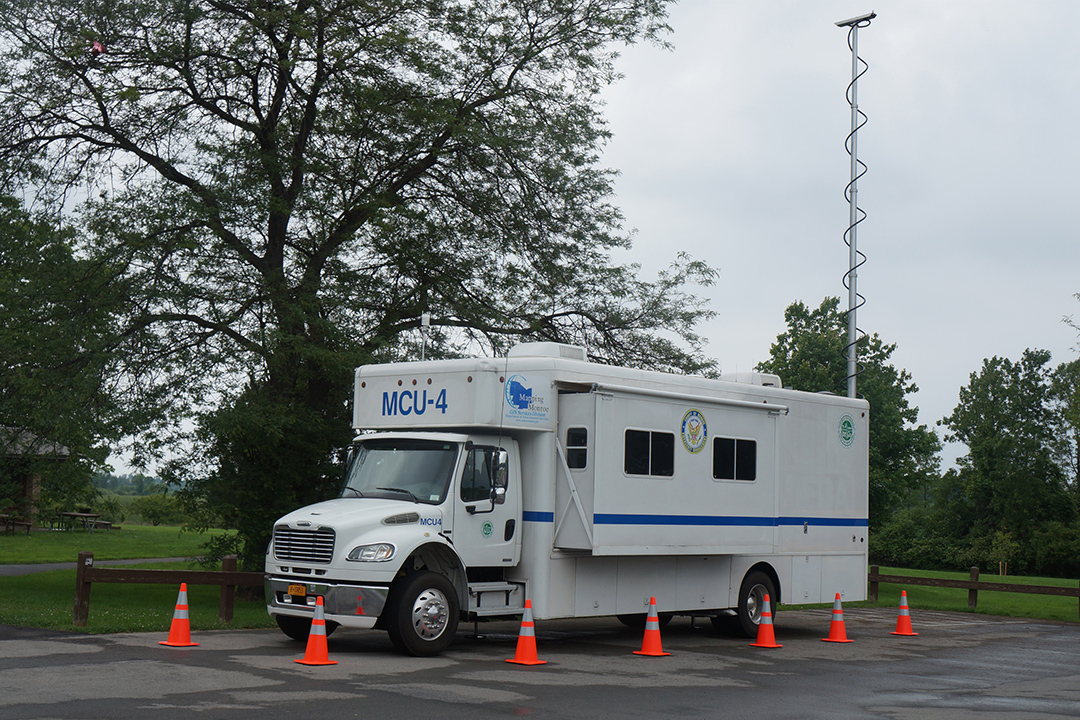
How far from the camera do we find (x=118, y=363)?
19.5m

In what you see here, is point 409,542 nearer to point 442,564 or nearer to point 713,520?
point 442,564

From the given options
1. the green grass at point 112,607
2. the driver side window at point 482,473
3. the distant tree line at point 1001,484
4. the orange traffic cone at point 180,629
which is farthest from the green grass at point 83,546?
the distant tree line at point 1001,484

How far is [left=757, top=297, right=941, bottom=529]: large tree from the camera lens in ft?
147

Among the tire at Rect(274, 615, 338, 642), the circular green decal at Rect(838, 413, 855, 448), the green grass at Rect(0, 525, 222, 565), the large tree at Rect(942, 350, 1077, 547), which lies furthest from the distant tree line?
the tire at Rect(274, 615, 338, 642)

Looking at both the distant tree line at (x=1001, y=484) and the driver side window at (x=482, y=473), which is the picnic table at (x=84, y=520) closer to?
the distant tree line at (x=1001, y=484)

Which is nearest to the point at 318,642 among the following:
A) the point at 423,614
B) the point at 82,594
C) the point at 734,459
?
the point at 423,614

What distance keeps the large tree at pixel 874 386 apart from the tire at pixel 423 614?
3133 centimetres

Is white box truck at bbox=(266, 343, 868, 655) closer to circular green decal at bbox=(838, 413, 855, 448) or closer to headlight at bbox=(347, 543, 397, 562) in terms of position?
headlight at bbox=(347, 543, 397, 562)

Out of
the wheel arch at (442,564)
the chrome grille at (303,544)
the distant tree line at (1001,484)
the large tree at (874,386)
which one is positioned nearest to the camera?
the chrome grille at (303,544)

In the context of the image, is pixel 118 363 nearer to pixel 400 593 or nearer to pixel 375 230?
pixel 375 230

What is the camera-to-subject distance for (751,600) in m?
17.0

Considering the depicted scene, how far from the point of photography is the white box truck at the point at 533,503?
43.0ft

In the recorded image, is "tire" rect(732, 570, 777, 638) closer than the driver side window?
No

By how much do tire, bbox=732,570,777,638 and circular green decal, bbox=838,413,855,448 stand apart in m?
2.84
